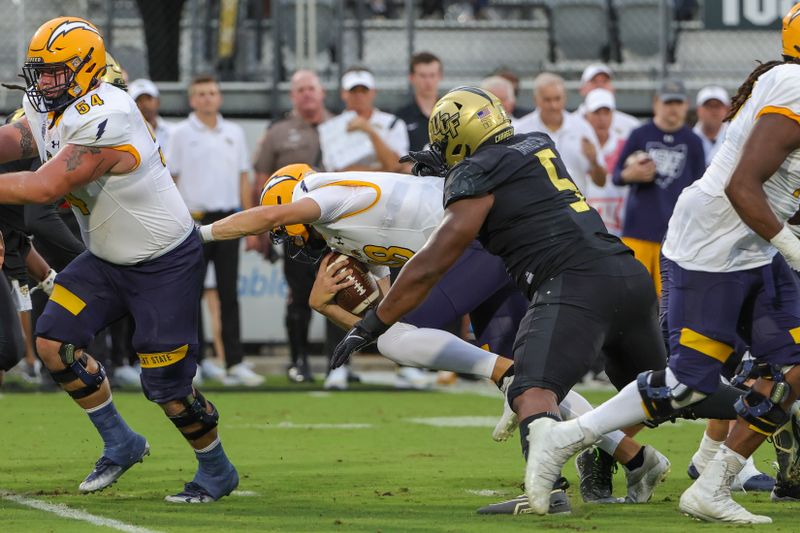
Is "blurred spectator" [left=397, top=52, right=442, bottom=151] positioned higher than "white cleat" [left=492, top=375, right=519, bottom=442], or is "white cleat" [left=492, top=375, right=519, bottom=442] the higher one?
"blurred spectator" [left=397, top=52, right=442, bottom=151]

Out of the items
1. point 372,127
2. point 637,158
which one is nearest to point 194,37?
point 372,127

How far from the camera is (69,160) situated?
606 centimetres

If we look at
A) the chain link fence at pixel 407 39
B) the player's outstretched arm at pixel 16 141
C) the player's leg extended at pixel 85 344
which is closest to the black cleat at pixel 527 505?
the player's leg extended at pixel 85 344

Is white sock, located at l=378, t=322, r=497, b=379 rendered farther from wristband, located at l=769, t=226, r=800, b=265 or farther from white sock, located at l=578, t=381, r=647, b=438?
wristband, located at l=769, t=226, r=800, b=265

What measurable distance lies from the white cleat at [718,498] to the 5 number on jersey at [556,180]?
1138 mm

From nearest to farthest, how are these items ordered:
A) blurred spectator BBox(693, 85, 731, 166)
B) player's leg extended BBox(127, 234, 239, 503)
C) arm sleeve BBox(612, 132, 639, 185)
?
1. player's leg extended BBox(127, 234, 239, 503)
2. arm sleeve BBox(612, 132, 639, 185)
3. blurred spectator BBox(693, 85, 731, 166)

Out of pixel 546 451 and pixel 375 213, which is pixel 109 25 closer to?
pixel 375 213

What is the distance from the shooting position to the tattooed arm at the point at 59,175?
596 cm

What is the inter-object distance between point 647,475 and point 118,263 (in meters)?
2.50

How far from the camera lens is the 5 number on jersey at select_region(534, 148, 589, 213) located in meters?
5.86

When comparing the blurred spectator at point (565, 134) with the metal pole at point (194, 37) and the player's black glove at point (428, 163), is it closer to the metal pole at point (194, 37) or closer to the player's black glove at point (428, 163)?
the metal pole at point (194, 37)

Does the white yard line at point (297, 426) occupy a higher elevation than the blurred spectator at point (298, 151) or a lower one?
lower

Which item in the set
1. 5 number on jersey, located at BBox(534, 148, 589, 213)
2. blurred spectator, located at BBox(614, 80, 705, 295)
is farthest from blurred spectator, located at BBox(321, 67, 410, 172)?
5 number on jersey, located at BBox(534, 148, 589, 213)

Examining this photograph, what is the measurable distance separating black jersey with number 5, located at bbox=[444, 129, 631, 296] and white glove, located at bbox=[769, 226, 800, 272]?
62cm
